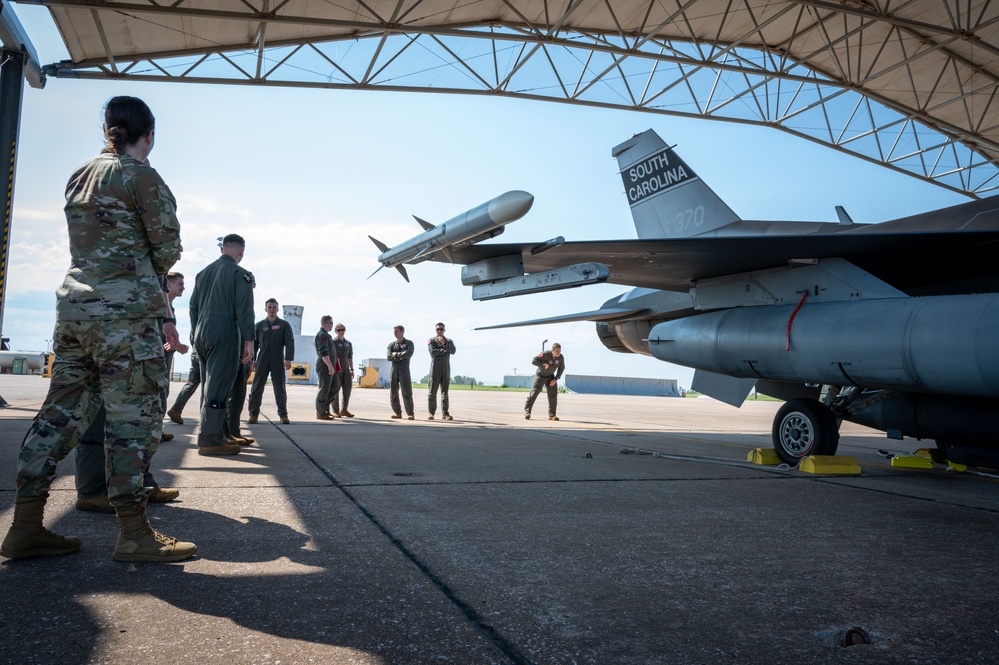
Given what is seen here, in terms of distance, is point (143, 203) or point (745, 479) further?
point (745, 479)

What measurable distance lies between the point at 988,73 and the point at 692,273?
12708 millimetres

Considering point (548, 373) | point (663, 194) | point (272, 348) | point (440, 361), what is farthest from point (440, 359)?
point (663, 194)

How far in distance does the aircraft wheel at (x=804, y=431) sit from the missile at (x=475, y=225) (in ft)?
10.9

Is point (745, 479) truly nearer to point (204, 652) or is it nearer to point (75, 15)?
point (204, 652)

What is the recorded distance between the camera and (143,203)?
2.42 meters

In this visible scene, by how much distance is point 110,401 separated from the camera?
7.69 ft

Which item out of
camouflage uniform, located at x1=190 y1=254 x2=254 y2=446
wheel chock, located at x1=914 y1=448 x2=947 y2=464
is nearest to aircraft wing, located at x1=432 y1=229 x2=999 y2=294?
wheel chock, located at x1=914 y1=448 x2=947 y2=464

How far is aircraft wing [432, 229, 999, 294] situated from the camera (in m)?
5.36

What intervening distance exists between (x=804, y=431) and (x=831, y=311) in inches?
44.3

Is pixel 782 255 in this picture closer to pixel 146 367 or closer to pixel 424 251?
pixel 424 251

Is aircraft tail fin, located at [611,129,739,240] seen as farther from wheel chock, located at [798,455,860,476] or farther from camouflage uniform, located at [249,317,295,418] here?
camouflage uniform, located at [249,317,295,418]

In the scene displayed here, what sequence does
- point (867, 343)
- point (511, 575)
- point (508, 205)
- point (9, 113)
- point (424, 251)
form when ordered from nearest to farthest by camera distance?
point (511, 575) → point (867, 343) → point (508, 205) → point (424, 251) → point (9, 113)

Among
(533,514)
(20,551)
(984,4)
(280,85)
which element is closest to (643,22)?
(984,4)

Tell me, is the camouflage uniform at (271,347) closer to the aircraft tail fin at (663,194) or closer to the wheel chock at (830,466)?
the aircraft tail fin at (663,194)
